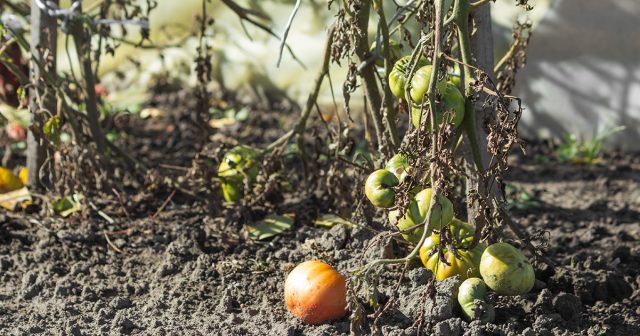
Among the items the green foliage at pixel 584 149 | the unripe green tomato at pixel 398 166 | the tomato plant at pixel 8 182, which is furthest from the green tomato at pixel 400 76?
the green foliage at pixel 584 149

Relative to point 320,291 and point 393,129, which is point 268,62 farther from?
point 320,291

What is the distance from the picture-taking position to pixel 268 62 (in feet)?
18.4

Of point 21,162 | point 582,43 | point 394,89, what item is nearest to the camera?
point 394,89

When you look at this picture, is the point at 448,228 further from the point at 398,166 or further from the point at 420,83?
the point at 420,83

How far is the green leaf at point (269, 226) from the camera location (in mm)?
3514

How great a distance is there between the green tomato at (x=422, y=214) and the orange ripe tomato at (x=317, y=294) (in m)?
0.27

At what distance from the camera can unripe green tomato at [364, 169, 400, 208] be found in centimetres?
256

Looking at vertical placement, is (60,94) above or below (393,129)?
above

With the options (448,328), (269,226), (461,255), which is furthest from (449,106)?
(269,226)

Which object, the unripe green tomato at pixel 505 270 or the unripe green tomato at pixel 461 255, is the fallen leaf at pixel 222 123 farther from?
the unripe green tomato at pixel 505 270

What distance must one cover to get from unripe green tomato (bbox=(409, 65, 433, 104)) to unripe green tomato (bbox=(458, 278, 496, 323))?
1.92 feet

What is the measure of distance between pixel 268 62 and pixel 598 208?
2.35 m

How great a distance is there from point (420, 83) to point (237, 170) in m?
1.30

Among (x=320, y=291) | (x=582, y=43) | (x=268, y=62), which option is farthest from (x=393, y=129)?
(x=268, y=62)
